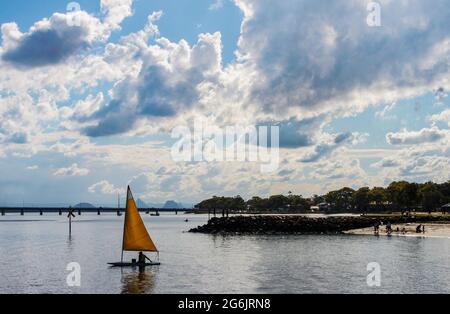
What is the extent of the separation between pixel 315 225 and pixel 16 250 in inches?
2619

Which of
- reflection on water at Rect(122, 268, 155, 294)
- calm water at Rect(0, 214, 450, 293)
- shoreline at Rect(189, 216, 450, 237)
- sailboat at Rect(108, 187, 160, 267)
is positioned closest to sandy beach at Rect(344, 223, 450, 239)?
shoreline at Rect(189, 216, 450, 237)

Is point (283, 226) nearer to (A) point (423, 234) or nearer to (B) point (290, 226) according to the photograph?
(B) point (290, 226)

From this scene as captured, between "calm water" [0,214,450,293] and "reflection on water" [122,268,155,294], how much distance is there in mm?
93

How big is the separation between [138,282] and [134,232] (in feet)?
25.5

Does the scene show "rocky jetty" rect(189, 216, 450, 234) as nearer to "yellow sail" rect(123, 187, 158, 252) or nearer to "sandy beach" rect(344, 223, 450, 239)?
"sandy beach" rect(344, 223, 450, 239)

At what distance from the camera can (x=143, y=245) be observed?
196 feet

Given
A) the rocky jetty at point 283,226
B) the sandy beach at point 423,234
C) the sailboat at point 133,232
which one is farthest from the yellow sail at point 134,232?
the rocky jetty at point 283,226

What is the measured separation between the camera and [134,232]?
→ 59281 millimetres

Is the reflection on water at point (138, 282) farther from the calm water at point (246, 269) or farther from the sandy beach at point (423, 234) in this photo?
the sandy beach at point (423, 234)

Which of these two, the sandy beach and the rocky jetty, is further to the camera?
the rocky jetty

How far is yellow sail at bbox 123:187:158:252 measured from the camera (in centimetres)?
5866

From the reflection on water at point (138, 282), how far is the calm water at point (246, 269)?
3.7 inches

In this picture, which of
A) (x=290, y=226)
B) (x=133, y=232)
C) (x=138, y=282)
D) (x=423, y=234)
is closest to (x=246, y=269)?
(x=133, y=232)
